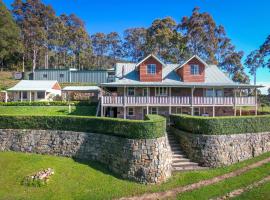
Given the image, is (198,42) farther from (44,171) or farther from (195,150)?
(44,171)

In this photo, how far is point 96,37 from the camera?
251 ft

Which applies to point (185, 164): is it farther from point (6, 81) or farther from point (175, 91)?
point (6, 81)

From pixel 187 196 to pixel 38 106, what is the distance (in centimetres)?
2131

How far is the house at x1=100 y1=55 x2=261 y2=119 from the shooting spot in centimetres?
2484

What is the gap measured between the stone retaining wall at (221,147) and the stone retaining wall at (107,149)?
2326mm

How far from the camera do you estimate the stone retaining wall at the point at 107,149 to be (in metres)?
14.2

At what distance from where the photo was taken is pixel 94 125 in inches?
655

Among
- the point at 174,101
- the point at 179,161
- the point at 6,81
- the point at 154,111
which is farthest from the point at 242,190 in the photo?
the point at 6,81

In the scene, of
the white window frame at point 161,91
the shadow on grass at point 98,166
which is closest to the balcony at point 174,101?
the white window frame at point 161,91

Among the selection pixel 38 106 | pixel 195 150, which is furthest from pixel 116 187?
pixel 38 106

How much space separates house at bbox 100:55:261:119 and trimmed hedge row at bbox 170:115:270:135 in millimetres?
6511

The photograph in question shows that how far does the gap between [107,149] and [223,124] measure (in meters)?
7.96

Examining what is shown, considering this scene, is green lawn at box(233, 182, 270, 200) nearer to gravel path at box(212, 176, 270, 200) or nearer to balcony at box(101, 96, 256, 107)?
gravel path at box(212, 176, 270, 200)

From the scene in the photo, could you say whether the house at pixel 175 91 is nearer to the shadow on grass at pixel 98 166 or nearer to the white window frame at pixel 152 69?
the white window frame at pixel 152 69
